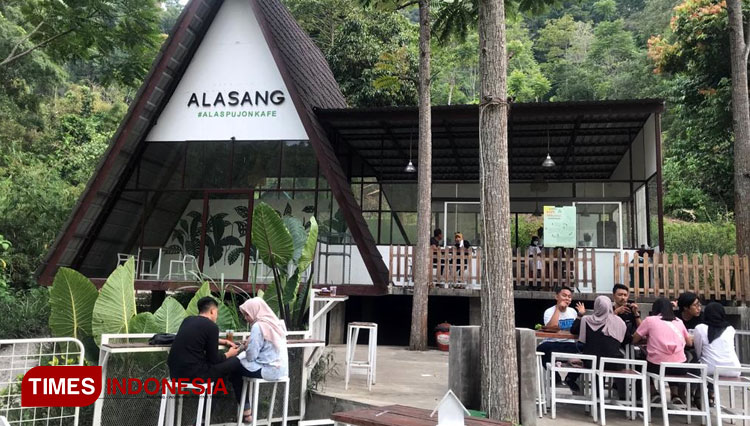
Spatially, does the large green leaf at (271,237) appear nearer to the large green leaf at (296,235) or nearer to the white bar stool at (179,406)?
the large green leaf at (296,235)

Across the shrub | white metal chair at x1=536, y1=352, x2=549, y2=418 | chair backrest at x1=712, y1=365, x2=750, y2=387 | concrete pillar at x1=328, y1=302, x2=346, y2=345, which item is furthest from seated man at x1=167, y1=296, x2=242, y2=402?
the shrub

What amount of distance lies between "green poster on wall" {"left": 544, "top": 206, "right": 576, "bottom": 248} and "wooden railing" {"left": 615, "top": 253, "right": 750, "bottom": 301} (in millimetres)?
1355

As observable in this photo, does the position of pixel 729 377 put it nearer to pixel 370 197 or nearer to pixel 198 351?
pixel 198 351

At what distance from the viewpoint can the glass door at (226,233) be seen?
40.8 ft

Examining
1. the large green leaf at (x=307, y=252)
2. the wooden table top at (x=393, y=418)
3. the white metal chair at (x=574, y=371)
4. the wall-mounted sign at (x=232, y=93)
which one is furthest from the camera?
the wall-mounted sign at (x=232, y=93)

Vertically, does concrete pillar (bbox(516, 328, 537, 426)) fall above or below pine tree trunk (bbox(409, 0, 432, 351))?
below

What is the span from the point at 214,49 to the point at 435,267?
7.03 meters

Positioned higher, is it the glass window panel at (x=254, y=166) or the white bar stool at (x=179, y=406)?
the glass window panel at (x=254, y=166)

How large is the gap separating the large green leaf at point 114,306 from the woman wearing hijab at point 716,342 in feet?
20.4

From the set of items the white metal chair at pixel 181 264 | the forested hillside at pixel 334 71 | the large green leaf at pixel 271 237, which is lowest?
the white metal chair at pixel 181 264

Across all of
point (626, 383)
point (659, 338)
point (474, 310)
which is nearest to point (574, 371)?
point (626, 383)

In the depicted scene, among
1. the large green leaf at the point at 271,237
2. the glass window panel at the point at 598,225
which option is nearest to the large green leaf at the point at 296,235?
the large green leaf at the point at 271,237

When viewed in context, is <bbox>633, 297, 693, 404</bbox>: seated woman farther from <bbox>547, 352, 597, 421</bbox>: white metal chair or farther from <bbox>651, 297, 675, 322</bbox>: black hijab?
<bbox>547, 352, 597, 421</bbox>: white metal chair

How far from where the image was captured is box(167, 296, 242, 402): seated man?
4.91m
